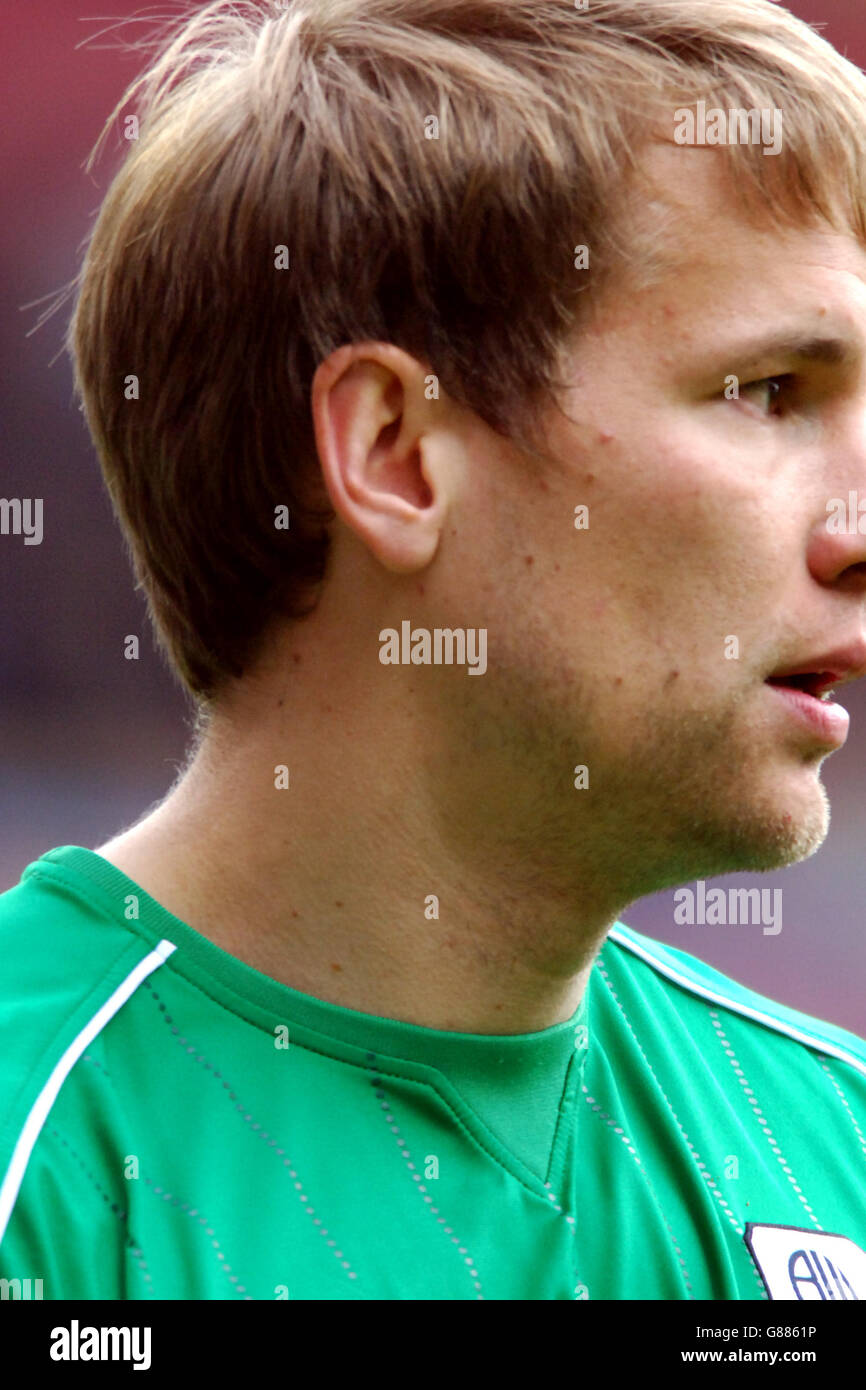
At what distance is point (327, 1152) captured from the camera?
1.41 meters

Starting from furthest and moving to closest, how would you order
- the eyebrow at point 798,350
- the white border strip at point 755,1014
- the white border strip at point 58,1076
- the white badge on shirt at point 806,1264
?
the white border strip at point 755,1014
the white badge on shirt at point 806,1264
the eyebrow at point 798,350
the white border strip at point 58,1076

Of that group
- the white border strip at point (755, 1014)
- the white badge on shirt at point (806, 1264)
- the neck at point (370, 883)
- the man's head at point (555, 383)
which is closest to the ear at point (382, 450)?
the man's head at point (555, 383)

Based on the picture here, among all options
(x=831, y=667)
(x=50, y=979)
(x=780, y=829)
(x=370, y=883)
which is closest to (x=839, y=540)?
(x=831, y=667)

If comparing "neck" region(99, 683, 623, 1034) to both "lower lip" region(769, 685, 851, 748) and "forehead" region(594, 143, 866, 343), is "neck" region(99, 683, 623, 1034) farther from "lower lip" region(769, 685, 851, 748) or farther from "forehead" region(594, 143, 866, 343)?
"forehead" region(594, 143, 866, 343)

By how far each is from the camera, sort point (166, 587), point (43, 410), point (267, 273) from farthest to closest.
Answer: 1. point (43, 410)
2. point (166, 587)
3. point (267, 273)

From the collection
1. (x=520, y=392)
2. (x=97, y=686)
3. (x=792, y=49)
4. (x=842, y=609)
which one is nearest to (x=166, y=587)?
(x=520, y=392)

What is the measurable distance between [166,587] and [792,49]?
0.84m

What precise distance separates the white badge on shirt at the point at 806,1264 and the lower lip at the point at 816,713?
1.64ft

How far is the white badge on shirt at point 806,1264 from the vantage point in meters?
1.55

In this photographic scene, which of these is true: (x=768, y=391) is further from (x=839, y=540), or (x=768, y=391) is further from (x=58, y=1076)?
(x=58, y=1076)

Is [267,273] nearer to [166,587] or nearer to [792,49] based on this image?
[166,587]

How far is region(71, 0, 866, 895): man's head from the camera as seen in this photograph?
4.80 feet

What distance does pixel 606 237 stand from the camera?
1.49m

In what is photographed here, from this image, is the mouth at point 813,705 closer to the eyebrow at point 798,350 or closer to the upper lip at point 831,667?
the upper lip at point 831,667
